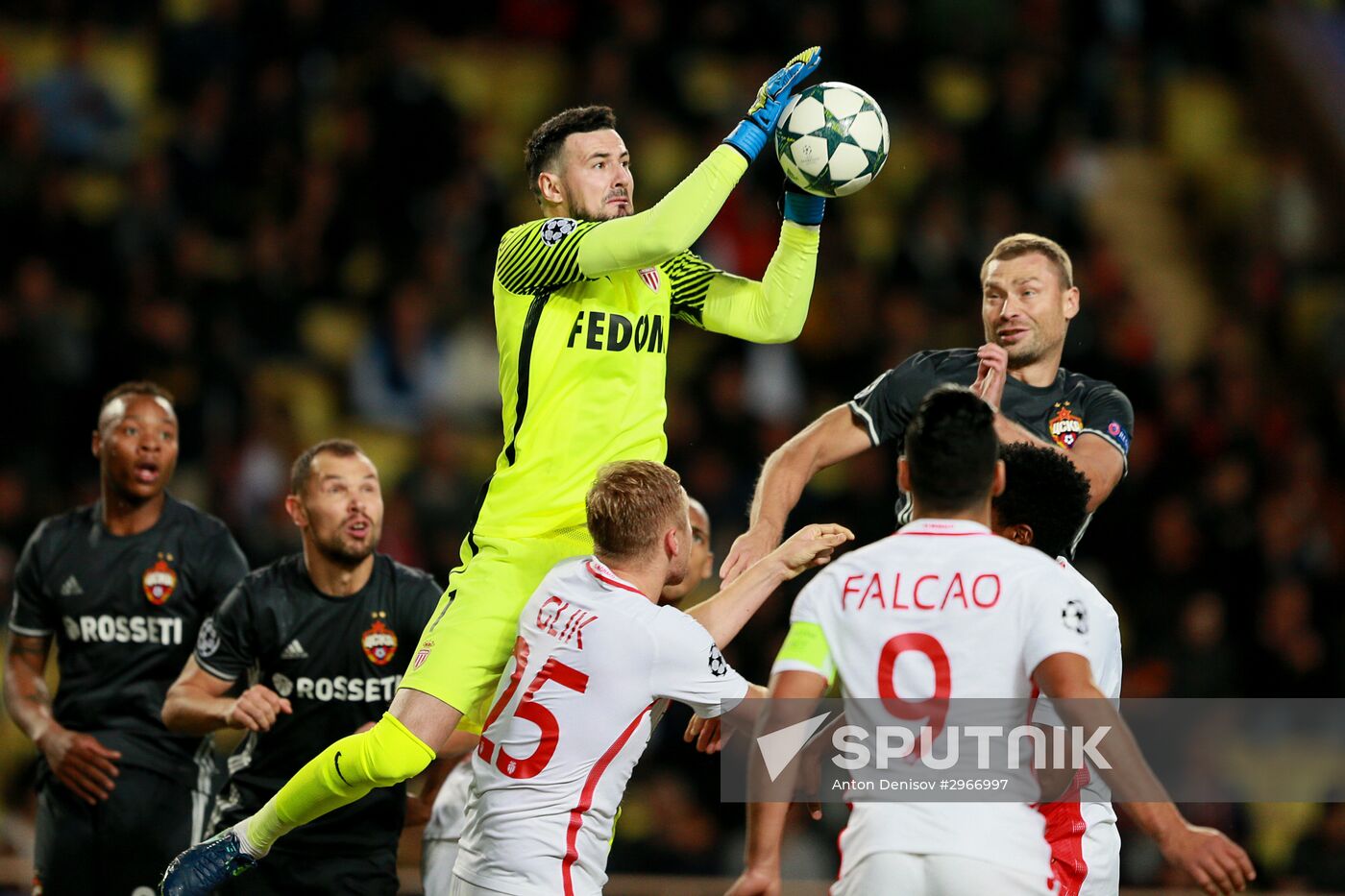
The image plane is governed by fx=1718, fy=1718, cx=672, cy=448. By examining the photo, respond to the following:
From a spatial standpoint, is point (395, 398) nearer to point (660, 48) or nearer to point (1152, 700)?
point (660, 48)

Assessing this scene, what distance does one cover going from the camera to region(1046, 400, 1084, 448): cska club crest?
6.08 meters

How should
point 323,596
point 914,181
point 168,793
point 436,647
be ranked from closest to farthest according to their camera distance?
point 436,647 → point 323,596 → point 168,793 → point 914,181

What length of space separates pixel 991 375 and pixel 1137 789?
1.90 m

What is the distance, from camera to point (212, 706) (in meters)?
6.17

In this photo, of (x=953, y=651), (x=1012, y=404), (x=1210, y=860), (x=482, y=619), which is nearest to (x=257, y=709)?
(x=482, y=619)

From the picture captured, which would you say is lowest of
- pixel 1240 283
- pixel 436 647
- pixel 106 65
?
pixel 436 647

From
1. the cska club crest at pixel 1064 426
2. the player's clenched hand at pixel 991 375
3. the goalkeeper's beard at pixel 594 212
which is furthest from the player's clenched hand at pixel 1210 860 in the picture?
the goalkeeper's beard at pixel 594 212

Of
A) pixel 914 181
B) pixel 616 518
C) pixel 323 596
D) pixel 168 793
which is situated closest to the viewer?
pixel 616 518

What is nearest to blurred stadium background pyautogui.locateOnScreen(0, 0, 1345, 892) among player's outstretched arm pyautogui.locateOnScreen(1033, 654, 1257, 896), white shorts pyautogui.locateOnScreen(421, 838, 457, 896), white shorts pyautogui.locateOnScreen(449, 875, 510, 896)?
white shorts pyautogui.locateOnScreen(421, 838, 457, 896)

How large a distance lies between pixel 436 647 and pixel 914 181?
A: 847 centimetres

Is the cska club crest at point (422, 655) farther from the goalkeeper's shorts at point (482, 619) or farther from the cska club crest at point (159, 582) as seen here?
the cska club crest at point (159, 582)

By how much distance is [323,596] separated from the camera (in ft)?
21.4

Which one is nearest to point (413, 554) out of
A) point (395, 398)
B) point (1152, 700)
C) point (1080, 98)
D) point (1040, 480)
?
point (395, 398)

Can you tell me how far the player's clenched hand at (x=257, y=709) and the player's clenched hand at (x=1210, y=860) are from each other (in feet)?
9.94
